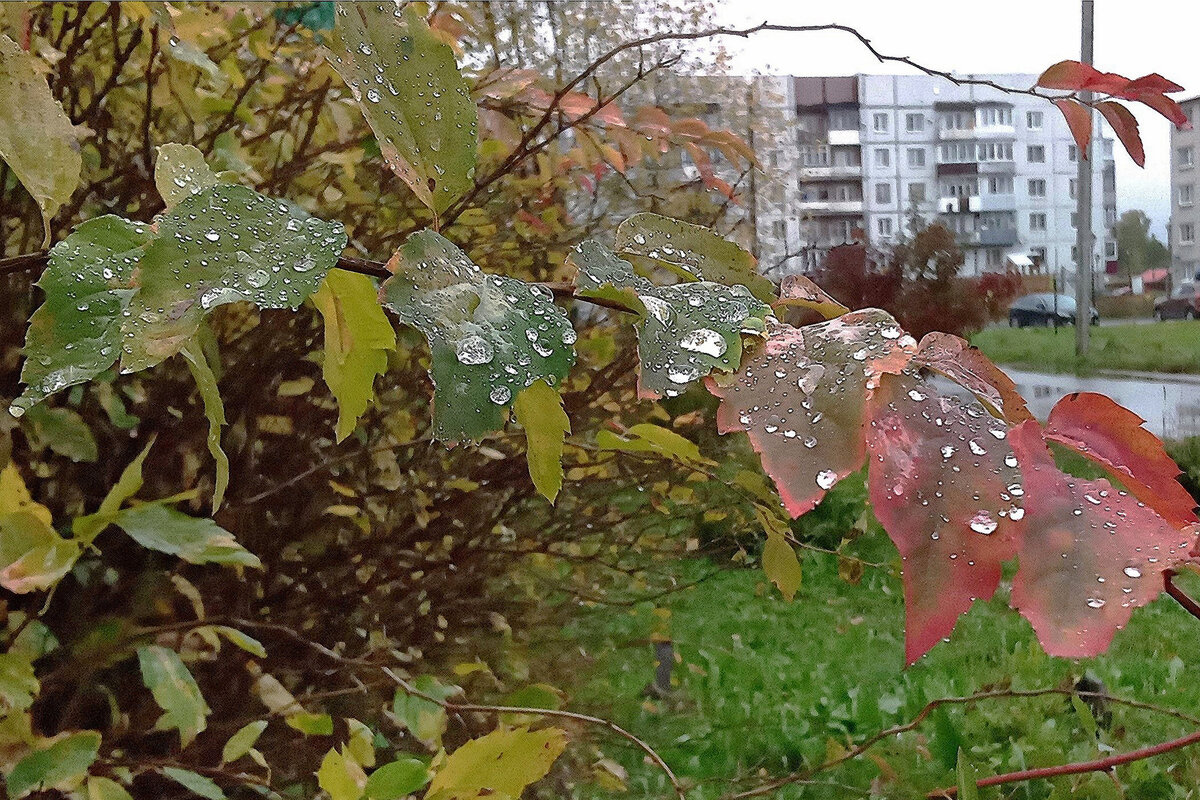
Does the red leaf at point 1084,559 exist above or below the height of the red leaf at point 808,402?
below

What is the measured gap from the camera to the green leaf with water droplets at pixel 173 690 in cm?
54

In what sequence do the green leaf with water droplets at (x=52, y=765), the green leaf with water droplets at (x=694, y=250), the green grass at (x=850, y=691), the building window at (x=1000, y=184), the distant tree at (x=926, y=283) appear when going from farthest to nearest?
the building window at (x=1000, y=184) → the distant tree at (x=926, y=283) → the green grass at (x=850, y=691) → the green leaf with water droplets at (x=52, y=765) → the green leaf with water droplets at (x=694, y=250)

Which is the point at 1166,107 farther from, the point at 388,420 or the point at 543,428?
the point at 388,420

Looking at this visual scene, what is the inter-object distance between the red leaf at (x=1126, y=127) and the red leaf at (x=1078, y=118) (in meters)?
0.02

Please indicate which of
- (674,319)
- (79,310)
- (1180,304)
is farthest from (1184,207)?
(79,310)

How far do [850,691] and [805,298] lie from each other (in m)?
1.69

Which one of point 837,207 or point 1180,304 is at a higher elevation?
point 837,207

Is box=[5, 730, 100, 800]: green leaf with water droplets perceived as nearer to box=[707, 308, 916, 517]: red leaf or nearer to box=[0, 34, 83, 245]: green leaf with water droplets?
box=[0, 34, 83, 245]: green leaf with water droplets

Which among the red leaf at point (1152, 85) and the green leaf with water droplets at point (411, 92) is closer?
the green leaf with water droplets at point (411, 92)

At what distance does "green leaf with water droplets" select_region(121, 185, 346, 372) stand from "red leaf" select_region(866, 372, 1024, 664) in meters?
0.14

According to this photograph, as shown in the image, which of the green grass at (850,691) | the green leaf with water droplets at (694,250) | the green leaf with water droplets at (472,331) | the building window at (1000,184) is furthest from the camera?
the building window at (1000,184)

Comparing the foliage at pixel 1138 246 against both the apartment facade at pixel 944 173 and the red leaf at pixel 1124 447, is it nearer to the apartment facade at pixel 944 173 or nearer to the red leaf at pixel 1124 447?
the apartment facade at pixel 944 173

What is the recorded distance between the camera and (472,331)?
183 mm

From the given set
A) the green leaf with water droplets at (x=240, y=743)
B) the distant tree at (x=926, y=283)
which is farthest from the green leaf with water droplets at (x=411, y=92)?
Answer: the distant tree at (x=926, y=283)
